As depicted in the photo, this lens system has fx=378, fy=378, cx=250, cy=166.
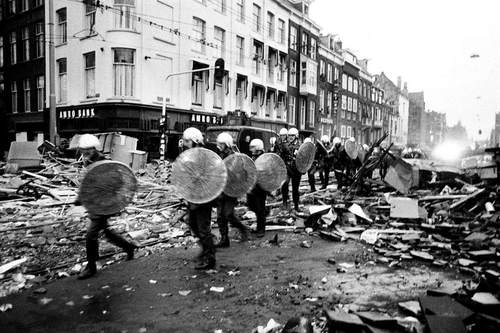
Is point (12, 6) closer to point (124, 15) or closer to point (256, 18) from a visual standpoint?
point (124, 15)

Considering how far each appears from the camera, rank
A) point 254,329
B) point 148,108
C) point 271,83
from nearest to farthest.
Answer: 1. point 254,329
2. point 148,108
3. point 271,83

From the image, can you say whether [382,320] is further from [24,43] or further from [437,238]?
[24,43]

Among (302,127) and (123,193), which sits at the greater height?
(302,127)

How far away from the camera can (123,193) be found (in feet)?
17.5

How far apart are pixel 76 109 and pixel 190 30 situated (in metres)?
9.07

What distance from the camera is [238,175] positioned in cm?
667

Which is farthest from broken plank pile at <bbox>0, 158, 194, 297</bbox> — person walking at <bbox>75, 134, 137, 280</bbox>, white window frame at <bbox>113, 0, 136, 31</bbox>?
white window frame at <bbox>113, 0, 136, 31</bbox>

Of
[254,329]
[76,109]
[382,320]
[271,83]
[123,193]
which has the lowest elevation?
[254,329]

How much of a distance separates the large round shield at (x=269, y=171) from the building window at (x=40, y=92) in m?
24.9

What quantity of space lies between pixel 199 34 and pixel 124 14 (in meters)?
5.95

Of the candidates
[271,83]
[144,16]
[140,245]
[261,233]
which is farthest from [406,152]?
[140,245]

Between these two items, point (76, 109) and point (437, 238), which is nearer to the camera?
point (437, 238)

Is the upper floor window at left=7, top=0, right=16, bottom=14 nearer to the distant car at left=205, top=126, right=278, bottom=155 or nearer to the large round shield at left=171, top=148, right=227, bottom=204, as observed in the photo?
the distant car at left=205, top=126, right=278, bottom=155

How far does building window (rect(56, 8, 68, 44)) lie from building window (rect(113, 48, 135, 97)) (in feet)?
16.6
